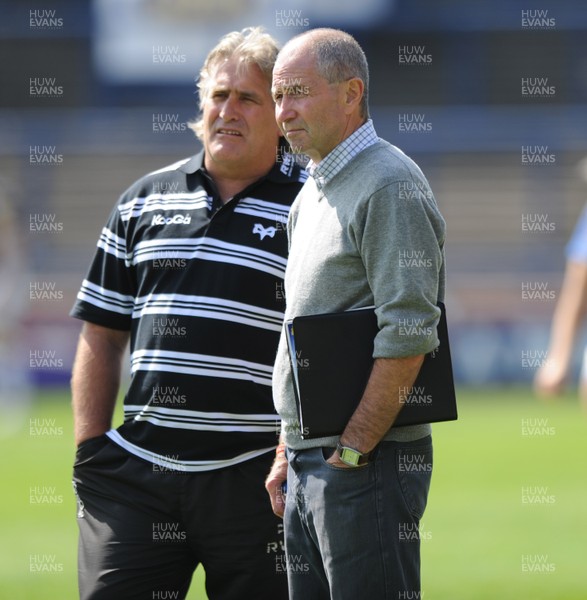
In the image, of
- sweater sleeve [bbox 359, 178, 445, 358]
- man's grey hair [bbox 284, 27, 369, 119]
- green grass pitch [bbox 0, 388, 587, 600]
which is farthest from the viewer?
green grass pitch [bbox 0, 388, 587, 600]

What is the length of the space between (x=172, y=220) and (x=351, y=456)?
1.13 meters

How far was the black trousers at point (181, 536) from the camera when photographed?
3432 millimetres

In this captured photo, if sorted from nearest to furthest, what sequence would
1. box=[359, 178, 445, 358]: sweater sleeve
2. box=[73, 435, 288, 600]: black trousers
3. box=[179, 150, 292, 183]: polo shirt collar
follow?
1. box=[359, 178, 445, 358]: sweater sleeve
2. box=[73, 435, 288, 600]: black trousers
3. box=[179, 150, 292, 183]: polo shirt collar

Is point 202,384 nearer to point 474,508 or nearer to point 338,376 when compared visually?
point 338,376

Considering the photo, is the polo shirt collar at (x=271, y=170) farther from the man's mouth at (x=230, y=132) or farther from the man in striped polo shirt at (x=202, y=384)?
the man's mouth at (x=230, y=132)

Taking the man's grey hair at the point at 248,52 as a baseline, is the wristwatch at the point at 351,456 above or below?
below

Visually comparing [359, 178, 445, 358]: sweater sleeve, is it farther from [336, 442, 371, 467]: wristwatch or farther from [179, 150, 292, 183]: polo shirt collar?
[179, 150, 292, 183]: polo shirt collar

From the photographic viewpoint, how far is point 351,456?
9.09ft

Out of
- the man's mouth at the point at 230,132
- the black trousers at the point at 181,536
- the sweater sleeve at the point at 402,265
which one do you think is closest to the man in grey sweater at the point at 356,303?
the sweater sleeve at the point at 402,265

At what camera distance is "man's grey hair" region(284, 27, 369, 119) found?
2.89 metres

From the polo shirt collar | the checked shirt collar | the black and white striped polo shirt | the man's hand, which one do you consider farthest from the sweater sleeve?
the polo shirt collar

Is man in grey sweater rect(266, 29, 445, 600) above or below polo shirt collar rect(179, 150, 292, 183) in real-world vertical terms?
below

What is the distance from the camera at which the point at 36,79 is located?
2444cm

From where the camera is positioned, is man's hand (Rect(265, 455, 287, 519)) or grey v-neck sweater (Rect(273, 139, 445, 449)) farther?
man's hand (Rect(265, 455, 287, 519))
